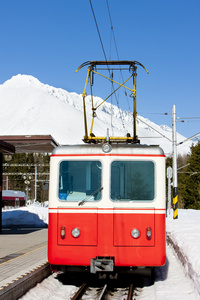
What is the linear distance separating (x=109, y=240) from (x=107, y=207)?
1.98ft

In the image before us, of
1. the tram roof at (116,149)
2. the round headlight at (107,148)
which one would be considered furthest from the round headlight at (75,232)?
the round headlight at (107,148)

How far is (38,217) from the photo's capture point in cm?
3791

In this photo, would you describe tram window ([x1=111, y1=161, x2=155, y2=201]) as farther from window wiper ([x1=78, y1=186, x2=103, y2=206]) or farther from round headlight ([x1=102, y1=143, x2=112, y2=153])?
round headlight ([x1=102, y1=143, x2=112, y2=153])

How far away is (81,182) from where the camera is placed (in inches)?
348

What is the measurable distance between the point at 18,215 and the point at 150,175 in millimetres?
29490

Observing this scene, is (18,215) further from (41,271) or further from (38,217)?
(41,271)

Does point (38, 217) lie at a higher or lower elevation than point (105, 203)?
lower

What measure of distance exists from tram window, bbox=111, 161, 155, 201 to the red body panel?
0.34 meters

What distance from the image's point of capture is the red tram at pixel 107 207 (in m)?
8.61

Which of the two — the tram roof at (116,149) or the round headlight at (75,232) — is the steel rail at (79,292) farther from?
the tram roof at (116,149)

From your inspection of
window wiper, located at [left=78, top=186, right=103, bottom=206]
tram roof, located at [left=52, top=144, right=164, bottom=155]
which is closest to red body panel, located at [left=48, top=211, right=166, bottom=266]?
window wiper, located at [left=78, top=186, right=103, bottom=206]

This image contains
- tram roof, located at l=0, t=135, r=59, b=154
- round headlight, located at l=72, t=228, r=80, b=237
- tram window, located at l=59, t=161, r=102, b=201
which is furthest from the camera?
tram roof, located at l=0, t=135, r=59, b=154

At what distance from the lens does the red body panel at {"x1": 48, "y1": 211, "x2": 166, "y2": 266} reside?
28.2 ft

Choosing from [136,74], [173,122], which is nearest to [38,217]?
[173,122]
